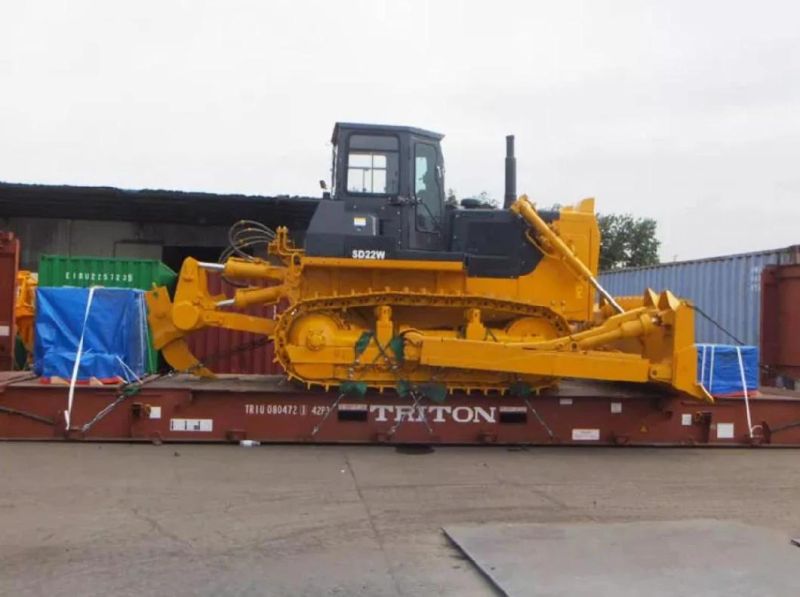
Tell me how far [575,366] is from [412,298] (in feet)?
6.61

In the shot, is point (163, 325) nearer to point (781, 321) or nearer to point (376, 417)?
point (376, 417)

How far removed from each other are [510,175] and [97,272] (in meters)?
7.78

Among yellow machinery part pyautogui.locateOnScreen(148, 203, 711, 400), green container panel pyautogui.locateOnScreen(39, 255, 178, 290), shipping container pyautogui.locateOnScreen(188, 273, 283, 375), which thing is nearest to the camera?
yellow machinery part pyautogui.locateOnScreen(148, 203, 711, 400)

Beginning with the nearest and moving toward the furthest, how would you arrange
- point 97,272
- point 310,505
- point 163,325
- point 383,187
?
point 310,505, point 383,187, point 163,325, point 97,272

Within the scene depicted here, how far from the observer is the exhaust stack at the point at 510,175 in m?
10.5

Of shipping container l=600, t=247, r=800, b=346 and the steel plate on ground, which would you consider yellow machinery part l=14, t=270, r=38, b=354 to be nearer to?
the steel plate on ground

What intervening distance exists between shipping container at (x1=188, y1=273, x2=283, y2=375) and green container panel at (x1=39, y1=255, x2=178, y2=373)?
1.13 metres

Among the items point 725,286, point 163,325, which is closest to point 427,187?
point 163,325

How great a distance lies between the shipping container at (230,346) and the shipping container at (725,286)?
8.22 m

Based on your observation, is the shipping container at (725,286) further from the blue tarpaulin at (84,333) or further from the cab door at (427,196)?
the blue tarpaulin at (84,333)

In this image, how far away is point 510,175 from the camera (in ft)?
35.2

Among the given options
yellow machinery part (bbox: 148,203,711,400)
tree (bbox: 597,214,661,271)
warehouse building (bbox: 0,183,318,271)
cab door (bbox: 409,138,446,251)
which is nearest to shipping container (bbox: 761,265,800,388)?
yellow machinery part (bbox: 148,203,711,400)

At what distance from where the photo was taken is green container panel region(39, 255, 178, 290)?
1426cm

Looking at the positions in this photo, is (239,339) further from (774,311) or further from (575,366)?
(774,311)
